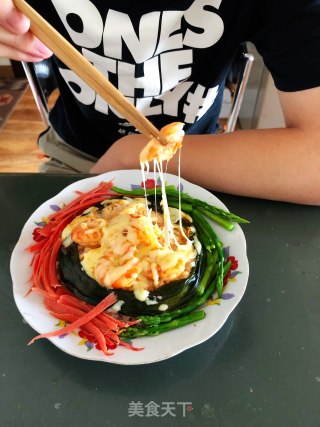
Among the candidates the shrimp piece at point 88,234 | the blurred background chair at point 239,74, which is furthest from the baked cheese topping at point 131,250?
the blurred background chair at point 239,74

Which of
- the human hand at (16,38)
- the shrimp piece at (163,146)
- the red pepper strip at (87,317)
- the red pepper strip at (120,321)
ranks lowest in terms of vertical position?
the red pepper strip at (120,321)

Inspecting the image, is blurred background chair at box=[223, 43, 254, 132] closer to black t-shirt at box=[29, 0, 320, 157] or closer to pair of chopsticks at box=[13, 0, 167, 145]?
black t-shirt at box=[29, 0, 320, 157]

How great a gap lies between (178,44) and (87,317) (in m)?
0.72

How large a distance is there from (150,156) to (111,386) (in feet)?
1.25

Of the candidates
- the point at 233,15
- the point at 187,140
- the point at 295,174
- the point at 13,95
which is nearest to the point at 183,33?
the point at 233,15

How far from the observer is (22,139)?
2.62 metres

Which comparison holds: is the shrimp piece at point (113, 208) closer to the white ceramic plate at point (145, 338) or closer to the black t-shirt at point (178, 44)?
the white ceramic plate at point (145, 338)

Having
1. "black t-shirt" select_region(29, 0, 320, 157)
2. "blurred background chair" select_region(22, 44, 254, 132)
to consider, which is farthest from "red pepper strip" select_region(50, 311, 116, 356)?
"blurred background chair" select_region(22, 44, 254, 132)

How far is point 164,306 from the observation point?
0.68 metres

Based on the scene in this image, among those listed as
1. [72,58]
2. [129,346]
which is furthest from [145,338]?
Answer: [72,58]

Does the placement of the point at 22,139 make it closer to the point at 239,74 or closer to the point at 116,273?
the point at 239,74

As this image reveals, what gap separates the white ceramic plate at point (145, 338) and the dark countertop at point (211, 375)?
0.16 ft

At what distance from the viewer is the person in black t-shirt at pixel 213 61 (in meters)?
0.87

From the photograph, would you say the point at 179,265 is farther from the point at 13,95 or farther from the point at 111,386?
the point at 13,95
